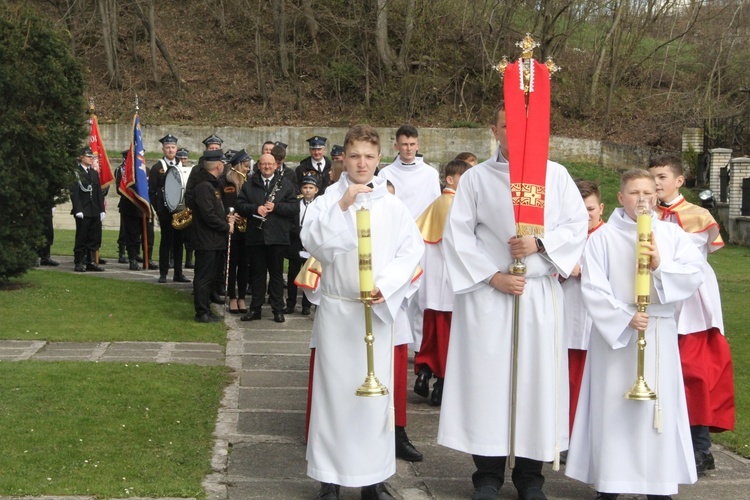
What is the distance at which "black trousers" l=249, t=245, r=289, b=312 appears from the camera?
12.1 metres

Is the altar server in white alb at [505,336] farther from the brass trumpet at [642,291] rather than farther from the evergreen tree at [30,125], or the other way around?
the evergreen tree at [30,125]

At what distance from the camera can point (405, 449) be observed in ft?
22.0

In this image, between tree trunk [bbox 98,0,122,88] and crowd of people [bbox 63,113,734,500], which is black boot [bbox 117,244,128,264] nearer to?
crowd of people [bbox 63,113,734,500]

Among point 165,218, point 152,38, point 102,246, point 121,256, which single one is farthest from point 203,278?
point 152,38

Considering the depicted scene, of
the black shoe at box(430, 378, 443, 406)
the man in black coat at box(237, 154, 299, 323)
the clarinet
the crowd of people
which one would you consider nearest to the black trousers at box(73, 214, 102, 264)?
the man in black coat at box(237, 154, 299, 323)

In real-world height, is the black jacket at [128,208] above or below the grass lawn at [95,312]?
above

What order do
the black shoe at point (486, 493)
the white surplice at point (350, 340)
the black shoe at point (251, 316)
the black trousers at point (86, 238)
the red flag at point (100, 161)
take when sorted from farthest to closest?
1. the red flag at point (100, 161)
2. the black trousers at point (86, 238)
3. the black shoe at point (251, 316)
4. the black shoe at point (486, 493)
5. the white surplice at point (350, 340)

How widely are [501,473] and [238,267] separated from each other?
758cm

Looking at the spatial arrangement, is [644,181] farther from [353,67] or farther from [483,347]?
[353,67]

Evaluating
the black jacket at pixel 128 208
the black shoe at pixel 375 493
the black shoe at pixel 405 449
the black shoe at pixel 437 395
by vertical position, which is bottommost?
the black shoe at pixel 375 493

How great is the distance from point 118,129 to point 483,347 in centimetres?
2748

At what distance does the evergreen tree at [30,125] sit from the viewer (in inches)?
504

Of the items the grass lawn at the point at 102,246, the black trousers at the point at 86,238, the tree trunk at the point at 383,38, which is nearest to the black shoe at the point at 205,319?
the black trousers at the point at 86,238

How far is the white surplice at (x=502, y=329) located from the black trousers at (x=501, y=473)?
0.37ft
